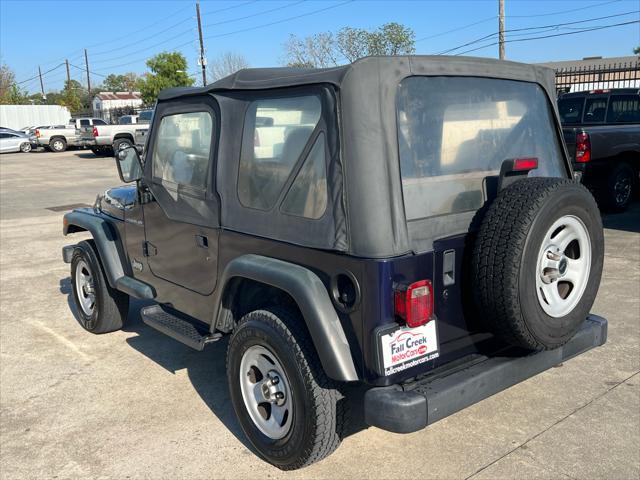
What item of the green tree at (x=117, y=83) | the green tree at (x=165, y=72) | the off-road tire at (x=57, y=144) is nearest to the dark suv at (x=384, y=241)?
the off-road tire at (x=57, y=144)

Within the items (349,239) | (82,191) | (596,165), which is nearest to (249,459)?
(349,239)

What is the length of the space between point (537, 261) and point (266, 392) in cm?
145

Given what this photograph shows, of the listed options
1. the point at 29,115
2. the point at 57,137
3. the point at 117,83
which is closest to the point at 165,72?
the point at 29,115

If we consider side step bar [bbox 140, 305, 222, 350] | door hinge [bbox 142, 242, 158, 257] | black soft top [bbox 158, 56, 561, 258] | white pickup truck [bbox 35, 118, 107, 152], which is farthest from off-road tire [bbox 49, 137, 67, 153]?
black soft top [bbox 158, 56, 561, 258]

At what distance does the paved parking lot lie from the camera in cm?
309

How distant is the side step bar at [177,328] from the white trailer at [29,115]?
48.3m

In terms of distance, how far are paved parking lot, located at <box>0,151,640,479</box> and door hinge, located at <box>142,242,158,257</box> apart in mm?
878

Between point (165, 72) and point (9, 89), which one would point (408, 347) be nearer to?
point (165, 72)

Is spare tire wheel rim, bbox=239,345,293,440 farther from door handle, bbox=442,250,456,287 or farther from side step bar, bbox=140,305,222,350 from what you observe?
door handle, bbox=442,250,456,287

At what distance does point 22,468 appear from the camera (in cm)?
320

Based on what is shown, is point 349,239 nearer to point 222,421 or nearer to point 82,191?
point 222,421

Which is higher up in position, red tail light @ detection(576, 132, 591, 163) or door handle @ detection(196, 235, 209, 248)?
red tail light @ detection(576, 132, 591, 163)

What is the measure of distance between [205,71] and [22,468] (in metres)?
39.0

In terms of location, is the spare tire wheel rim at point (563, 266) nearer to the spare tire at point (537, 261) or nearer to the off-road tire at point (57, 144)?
the spare tire at point (537, 261)
